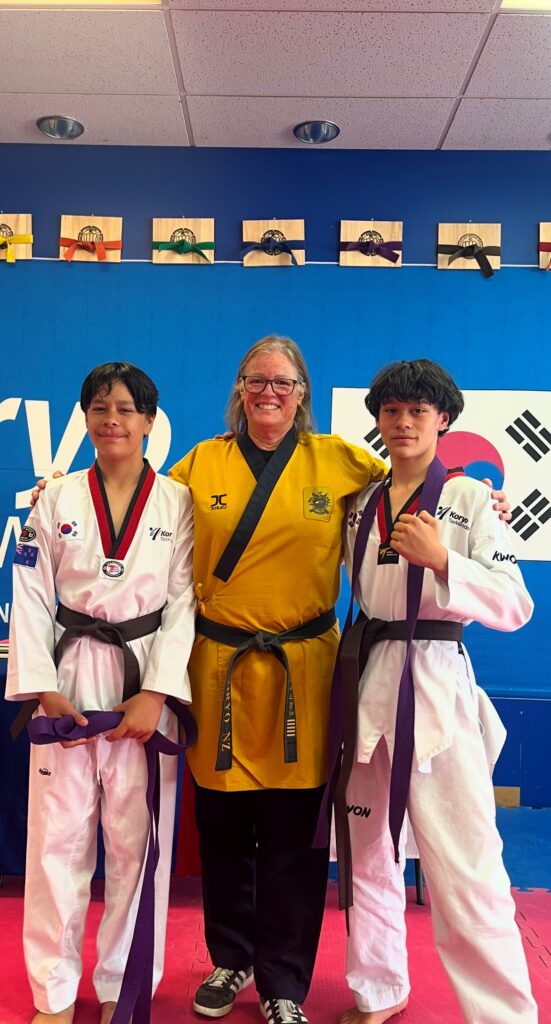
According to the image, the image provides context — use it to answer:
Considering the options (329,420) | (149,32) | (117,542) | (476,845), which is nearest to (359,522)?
(117,542)

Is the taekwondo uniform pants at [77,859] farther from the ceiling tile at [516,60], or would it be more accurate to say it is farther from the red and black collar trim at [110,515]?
the ceiling tile at [516,60]

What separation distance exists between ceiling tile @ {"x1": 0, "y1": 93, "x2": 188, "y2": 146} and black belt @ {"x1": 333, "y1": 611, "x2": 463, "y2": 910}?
2496 mm

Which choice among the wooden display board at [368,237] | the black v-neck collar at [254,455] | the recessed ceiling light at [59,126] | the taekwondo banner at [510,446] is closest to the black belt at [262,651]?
the black v-neck collar at [254,455]

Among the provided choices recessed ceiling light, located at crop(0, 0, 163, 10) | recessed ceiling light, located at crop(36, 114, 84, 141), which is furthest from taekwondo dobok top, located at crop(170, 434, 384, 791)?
recessed ceiling light, located at crop(36, 114, 84, 141)

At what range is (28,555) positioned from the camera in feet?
6.69

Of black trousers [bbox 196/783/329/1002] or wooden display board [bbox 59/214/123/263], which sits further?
wooden display board [bbox 59/214/123/263]

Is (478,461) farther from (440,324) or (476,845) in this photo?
(476,845)

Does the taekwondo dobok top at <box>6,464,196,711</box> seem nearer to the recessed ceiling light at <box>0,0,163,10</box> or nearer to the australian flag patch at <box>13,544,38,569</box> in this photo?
the australian flag patch at <box>13,544,38,569</box>

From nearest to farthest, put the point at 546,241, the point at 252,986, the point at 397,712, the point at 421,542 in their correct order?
the point at 421,542
the point at 397,712
the point at 252,986
the point at 546,241

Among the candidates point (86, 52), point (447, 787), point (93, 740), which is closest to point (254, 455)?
point (93, 740)

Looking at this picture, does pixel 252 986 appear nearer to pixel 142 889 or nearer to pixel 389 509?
pixel 142 889

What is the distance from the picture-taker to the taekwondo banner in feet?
11.9

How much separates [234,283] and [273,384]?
1793 millimetres

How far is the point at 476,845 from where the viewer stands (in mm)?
1734
